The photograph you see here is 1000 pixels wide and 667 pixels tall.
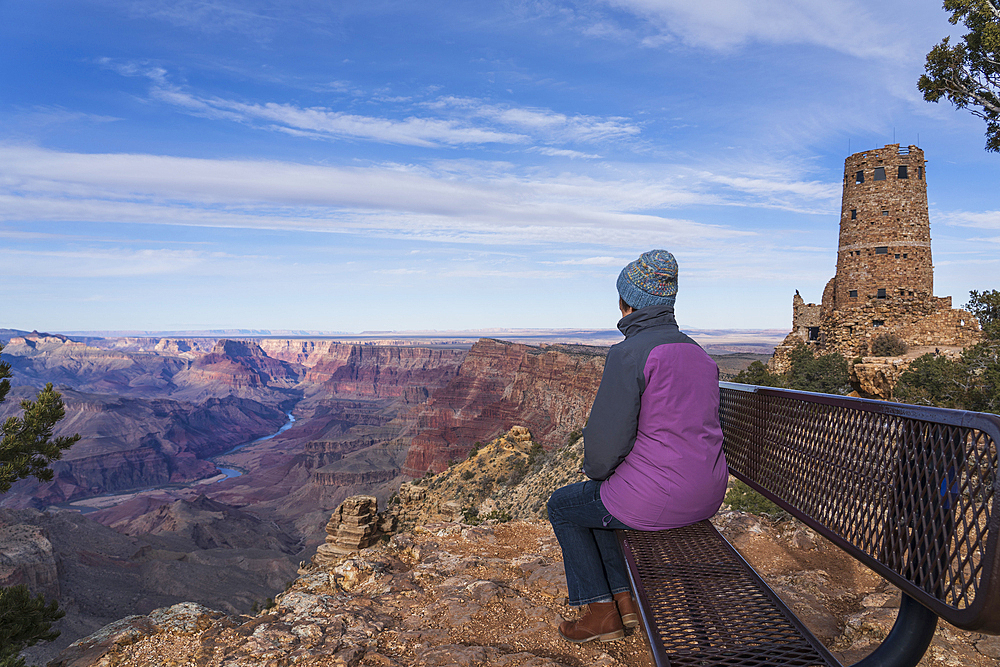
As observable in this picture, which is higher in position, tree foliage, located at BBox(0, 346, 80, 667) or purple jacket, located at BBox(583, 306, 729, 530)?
purple jacket, located at BBox(583, 306, 729, 530)

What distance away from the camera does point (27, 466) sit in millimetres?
13180

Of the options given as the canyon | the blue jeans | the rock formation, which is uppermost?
the blue jeans

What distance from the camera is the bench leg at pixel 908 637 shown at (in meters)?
2.51

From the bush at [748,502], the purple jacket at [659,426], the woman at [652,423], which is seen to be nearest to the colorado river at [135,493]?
the bush at [748,502]

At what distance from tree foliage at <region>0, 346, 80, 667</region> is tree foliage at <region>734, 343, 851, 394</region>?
22.6 meters

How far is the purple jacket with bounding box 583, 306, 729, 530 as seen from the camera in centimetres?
319

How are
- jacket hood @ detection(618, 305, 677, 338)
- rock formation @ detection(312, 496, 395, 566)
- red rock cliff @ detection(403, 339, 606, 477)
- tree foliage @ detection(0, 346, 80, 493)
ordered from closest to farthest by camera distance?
jacket hood @ detection(618, 305, 677, 338)
tree foliage @ detection(0, 346, 80, 493)
rock formation @ detection(312, 496, 395, 566)
red rock cliff @ detection(403, 339, 606, 477)

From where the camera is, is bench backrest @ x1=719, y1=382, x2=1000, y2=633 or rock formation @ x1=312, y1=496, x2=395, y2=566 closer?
bench backrest @ x1=719, y1=382, x2=1000, y2=633

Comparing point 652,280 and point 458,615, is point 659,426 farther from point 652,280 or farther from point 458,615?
point 458,615

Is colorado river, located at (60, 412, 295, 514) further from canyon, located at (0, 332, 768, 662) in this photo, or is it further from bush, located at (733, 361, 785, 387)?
bush, located at (733, 361, 785, 387)

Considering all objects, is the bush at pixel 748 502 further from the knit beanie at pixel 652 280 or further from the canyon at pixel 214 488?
the canyon at pixel 214 488

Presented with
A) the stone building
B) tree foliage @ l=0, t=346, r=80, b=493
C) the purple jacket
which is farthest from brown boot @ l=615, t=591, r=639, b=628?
the stone building

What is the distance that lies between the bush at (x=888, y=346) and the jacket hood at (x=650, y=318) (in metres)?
24.2

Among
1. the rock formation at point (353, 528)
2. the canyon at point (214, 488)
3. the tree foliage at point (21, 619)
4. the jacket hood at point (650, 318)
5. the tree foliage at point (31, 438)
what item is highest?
the jacket hood at point (650, 318)
